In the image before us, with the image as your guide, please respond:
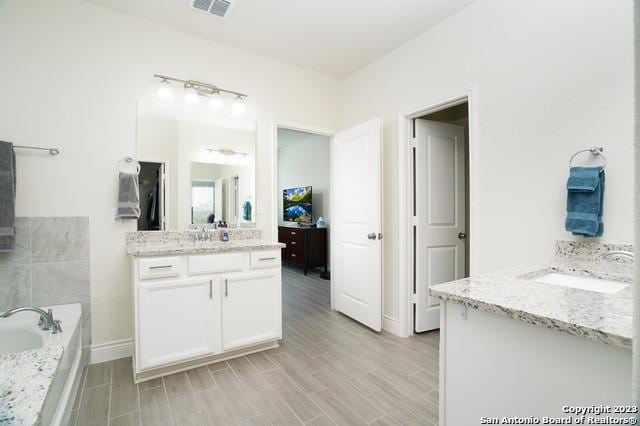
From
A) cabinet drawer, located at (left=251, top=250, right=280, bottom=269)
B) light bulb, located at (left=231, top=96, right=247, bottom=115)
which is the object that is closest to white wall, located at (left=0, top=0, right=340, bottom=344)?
light bulb, located at (left=231, top=96, right=247, bottom=115)

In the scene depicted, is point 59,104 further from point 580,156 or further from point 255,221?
point 580,156

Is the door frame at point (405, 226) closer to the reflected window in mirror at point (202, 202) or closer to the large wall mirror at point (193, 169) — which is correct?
the large wall mirror at point (193, 169)

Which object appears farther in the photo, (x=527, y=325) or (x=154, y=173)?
(x=154, y=173)

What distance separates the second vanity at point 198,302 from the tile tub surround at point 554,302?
5.43ft

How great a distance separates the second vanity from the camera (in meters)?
2.08

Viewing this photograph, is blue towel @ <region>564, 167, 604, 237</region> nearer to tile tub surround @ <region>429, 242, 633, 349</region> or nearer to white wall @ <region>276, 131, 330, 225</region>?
tile tub surround @ <region>429, 242, 633, 349</region>

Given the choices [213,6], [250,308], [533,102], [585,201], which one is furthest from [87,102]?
[585,201]

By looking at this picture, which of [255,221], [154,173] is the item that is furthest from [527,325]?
[154,173]

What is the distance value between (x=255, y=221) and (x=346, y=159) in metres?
1.22

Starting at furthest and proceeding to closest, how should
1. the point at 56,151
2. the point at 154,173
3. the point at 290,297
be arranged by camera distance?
the point at 290,297, the point at 154,173, the point at 56,151

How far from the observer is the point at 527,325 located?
0.92 meters

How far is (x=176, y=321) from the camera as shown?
216 centimetres

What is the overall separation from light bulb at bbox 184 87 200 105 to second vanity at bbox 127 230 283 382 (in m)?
1.21

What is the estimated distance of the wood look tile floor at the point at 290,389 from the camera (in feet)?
5.74
